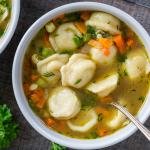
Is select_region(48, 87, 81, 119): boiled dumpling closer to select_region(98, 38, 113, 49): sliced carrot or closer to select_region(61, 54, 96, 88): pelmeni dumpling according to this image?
select_region(61, 54, 96, 88): pelmeni dumpling

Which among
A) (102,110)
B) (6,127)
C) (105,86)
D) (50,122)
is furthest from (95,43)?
(6,127)

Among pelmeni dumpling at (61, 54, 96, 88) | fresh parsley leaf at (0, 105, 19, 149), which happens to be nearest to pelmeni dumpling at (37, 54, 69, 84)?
pelmeni dumpling at (61, 54, 96, 88)

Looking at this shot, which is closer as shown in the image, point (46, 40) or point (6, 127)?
point (46, 40)

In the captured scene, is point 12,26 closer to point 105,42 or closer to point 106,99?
point 105,42

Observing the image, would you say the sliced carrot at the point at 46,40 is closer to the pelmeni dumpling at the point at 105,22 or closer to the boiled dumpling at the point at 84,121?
the pelmeni dumpling at the point at 105,22

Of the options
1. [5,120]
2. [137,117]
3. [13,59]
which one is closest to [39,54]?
[13,59]

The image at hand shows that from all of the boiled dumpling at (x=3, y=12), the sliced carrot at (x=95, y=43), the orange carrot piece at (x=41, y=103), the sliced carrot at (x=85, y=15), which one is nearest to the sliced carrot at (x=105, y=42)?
the sliced carrot at (x=95, y=43)
